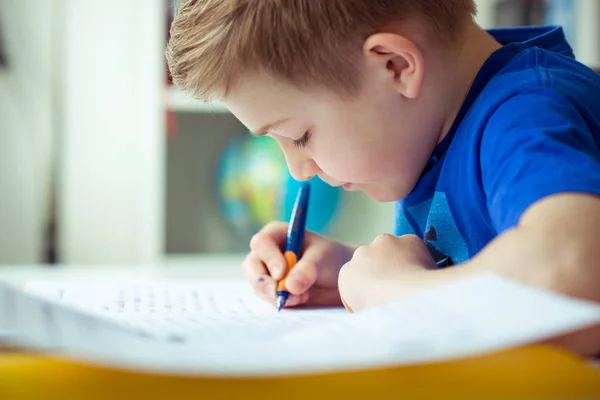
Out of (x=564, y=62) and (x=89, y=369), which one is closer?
(x=89, y=369)

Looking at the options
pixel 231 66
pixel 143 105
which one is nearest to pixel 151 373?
pixel 231 66

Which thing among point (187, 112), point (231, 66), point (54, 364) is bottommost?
point (187, 112)

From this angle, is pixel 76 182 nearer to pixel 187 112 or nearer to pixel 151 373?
pixel 187 112

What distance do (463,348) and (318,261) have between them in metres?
0.55

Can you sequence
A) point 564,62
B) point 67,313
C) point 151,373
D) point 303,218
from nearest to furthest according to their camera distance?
point 151,373
point 67,313
point 564,62
point 303,218

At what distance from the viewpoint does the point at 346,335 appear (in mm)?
420

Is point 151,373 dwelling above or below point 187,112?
above

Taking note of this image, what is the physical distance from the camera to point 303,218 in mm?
966

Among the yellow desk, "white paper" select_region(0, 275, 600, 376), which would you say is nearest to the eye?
"white paper" select_region(0, 275, 600, 376)

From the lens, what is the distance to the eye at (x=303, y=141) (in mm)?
774

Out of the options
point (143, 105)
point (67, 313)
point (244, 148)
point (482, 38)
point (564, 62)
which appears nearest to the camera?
point (67, 313)

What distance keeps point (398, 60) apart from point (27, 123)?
1943 millimetres

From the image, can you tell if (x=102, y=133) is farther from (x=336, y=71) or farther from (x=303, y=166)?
(x=336, y=71)

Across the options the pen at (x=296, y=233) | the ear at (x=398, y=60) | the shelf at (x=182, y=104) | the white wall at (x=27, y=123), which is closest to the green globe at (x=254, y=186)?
the shelf at (x=182, y=104)
